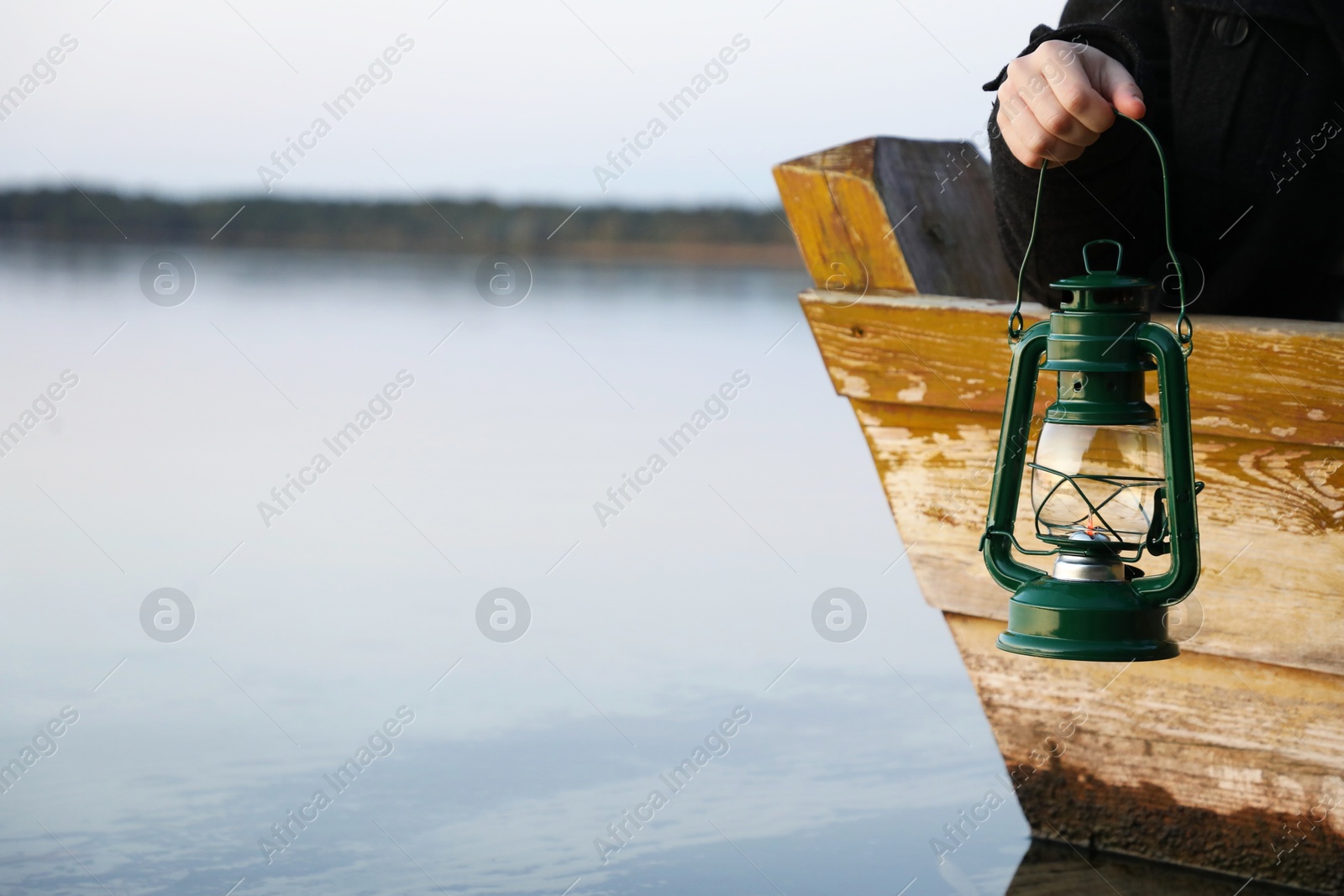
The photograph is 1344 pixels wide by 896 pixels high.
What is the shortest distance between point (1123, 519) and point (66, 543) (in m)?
4.30

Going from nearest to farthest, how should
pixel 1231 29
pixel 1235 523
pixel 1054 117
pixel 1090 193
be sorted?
1. pixel 1054 117
2. pixel 1090 193
3. pixel 1231 29
4. pixel 1235 523

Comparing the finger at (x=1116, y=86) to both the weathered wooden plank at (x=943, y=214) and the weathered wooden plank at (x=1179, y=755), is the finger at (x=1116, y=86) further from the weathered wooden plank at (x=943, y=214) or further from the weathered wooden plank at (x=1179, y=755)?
the weathered wooden plank at (x=1179, y=755)

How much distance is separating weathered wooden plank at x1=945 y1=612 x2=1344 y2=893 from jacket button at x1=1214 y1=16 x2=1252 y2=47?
1004mm

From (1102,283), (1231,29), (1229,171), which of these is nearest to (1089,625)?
(1102,283)

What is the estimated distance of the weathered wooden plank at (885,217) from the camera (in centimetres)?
249

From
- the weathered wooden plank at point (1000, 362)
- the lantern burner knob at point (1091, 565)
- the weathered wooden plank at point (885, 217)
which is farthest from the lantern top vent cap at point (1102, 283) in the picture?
the weathered wooden plank at point (885, 217)

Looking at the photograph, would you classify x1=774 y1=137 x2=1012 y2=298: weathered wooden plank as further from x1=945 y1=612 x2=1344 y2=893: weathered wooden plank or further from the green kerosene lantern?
the green kerosene lantern

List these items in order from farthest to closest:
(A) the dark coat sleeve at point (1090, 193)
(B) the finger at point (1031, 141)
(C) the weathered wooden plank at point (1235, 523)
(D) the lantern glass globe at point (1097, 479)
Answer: (C) the weathered wooden plank at point (1235, 523), (A) the dark coat sleeve at point (1090, 193), (B) the finger at point (1031, 141), (D) the lantern glass globe at point (1097, 479)

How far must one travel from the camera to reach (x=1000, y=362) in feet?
7.76

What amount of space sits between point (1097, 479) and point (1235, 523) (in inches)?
32.4

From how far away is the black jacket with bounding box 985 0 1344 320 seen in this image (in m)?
2.06

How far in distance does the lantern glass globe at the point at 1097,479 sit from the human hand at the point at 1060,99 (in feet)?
1.20

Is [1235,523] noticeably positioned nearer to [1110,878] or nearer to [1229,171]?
[1229,171]

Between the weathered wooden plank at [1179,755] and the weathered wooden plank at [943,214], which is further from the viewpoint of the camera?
the weathered wooden plank at [943,214]
